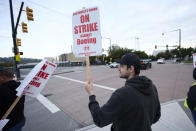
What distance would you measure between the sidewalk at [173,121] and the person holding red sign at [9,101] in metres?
1.58

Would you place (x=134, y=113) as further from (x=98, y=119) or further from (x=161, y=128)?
(x=161, y=128)

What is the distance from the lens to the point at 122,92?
3.59 feet

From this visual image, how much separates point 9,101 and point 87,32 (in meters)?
1.67

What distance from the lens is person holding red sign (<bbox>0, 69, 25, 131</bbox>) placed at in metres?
1.67

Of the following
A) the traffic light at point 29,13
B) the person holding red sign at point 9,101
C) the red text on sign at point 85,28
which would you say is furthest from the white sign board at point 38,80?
the traffic light at point 29,13

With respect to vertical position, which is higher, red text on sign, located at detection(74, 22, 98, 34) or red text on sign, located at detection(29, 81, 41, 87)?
red text on sign, located at detection(74, 22, 98, 34)

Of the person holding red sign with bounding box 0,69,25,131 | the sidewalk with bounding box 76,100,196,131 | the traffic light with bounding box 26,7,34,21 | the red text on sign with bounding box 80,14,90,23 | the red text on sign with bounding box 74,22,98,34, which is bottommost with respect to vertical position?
the sidewalk with bounding box 76,100,196,131

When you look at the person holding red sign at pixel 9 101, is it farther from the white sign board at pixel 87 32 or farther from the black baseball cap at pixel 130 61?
the black baseball cap at pixel 130 61

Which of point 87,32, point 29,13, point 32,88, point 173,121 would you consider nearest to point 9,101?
point 32,88

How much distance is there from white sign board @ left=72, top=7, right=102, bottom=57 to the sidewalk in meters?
2.18

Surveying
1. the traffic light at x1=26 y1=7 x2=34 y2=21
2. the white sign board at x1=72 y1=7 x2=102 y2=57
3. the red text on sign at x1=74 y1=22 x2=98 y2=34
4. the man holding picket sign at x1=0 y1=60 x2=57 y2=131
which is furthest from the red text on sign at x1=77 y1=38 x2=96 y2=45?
the traffic light at x1=26 y1=7 x2=34 y2=21

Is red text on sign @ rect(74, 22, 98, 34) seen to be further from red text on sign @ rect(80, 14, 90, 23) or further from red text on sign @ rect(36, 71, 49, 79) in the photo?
red text on sign @ rect(36, 71, 49, 79)

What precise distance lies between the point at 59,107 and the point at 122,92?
4.19 metres

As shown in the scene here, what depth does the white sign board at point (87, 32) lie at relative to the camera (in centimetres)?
176
